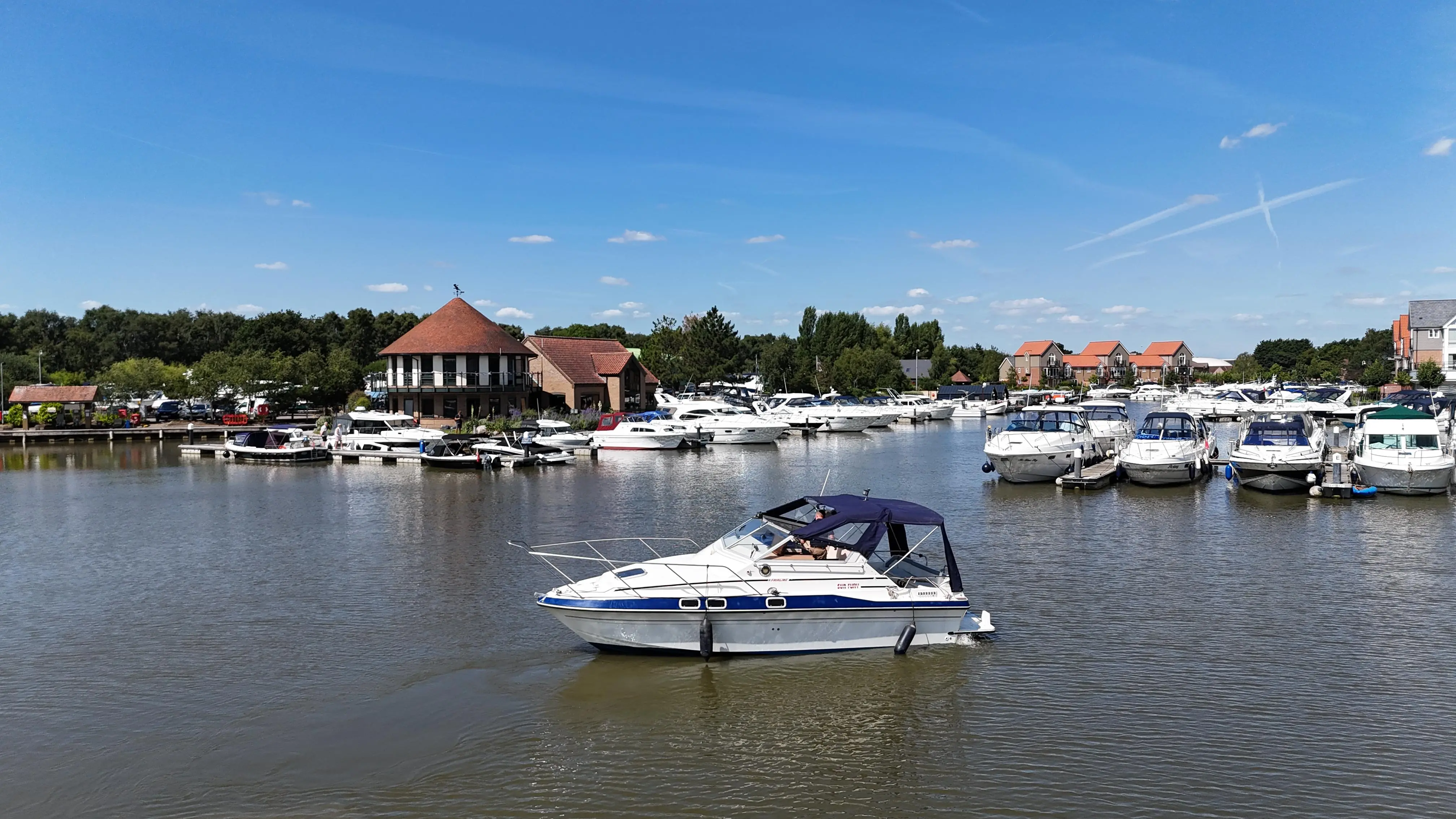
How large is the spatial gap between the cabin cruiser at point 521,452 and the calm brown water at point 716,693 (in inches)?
770

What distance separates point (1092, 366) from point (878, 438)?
12423 centimetres

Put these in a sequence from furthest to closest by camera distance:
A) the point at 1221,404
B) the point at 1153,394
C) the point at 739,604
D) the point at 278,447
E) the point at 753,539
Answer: the point at 1153,394 < the point at 1221,404 < the point at 278,447 < the point at 753,539 < the point at 739,604

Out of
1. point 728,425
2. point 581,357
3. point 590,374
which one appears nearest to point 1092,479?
point 728,425

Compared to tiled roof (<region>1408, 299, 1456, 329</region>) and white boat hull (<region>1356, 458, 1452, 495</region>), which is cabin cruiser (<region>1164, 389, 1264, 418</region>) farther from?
white boat hull (<region>1356, 458, 1452, 495</region>)

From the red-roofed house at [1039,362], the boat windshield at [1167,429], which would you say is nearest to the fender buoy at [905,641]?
the boat windshield at [1167,429]

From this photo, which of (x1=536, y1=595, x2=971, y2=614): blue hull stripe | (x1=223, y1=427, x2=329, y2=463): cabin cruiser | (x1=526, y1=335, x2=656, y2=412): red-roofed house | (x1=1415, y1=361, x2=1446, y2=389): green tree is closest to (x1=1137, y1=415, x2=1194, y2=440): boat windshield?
(x1=536, y1=595, x2=971, y2=614): blue hull stripe

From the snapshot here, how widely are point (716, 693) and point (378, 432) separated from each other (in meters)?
41.8

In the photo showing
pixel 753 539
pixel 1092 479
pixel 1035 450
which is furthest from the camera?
pixel 1035 450

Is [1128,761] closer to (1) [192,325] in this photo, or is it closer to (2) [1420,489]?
(2) [1420,489]

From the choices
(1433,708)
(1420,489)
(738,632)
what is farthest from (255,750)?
(1420,489)

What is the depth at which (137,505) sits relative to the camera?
33375 millimetres

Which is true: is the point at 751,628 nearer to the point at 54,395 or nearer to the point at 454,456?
the point at 454,456

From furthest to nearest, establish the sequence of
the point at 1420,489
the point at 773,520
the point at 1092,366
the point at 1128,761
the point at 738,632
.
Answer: the point at 1092,366 → the point at 1420,489 → the point at 773,520 → the point at 738,632 → the point at 1128,761

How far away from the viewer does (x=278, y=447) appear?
51438mm
